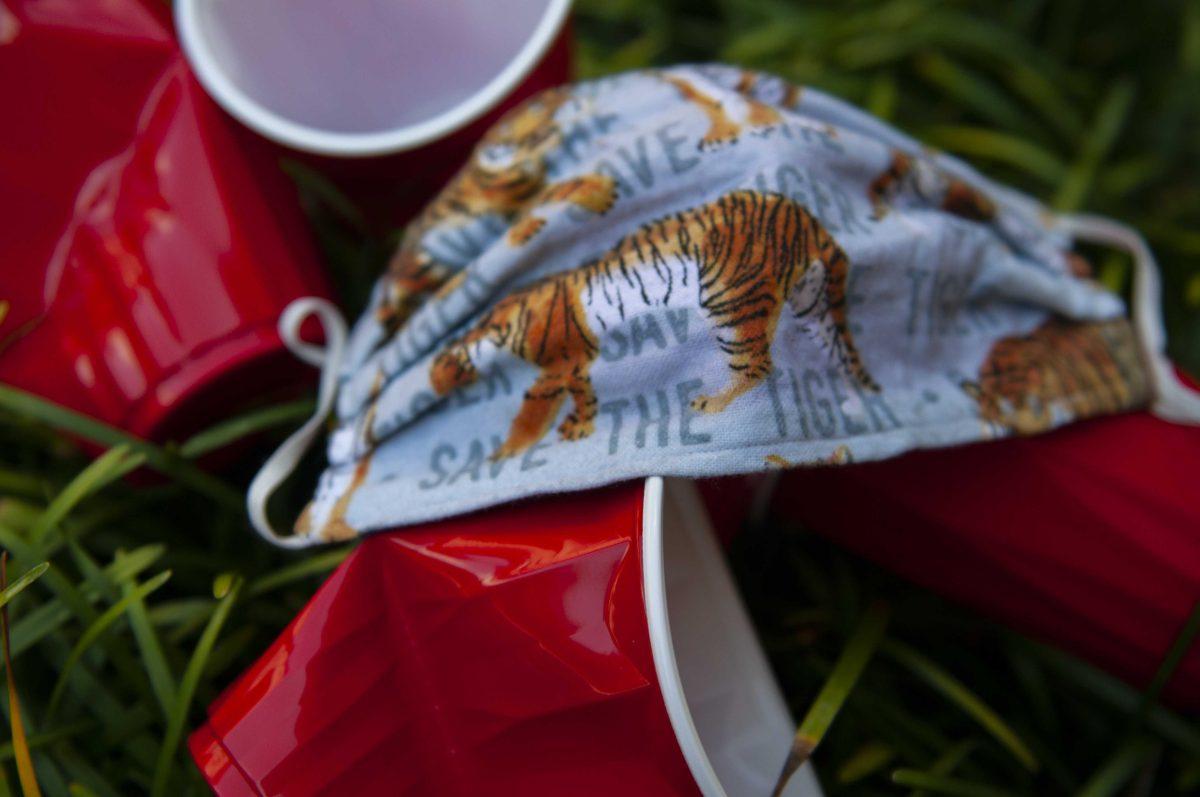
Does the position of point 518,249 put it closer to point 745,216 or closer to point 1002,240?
point 745,216

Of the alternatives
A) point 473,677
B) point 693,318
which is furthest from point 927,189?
point 473,677

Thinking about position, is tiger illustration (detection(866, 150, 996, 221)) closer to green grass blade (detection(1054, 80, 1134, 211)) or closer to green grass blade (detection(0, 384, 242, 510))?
green grass blade (detection(1054, 80, 1134, 211))

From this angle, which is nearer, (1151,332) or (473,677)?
(473,677)

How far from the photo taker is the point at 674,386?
21.8 inches

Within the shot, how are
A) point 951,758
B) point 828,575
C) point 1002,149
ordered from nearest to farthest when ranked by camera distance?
point 951,758
point 828,575
point 1002,149

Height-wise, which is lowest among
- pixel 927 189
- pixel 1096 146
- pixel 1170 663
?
pixel 1170 663

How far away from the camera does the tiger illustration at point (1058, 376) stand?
669 millimetres

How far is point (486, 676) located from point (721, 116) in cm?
40

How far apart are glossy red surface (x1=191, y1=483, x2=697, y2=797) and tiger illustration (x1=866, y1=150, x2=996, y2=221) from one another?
0.31 meters

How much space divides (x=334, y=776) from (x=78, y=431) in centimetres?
36

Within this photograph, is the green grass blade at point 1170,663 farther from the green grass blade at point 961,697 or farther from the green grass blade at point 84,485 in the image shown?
the green grass blade at point 84,485

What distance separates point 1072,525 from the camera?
67cm

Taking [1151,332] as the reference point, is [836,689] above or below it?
below

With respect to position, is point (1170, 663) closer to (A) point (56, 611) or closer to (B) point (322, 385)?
(B) point (322, 385)
